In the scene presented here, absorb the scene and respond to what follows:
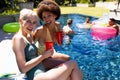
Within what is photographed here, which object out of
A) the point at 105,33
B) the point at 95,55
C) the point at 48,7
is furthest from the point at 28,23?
the point at 105,33

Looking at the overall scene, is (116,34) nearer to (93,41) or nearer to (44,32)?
(93,41)

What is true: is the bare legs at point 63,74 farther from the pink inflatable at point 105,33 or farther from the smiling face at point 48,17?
the pink inflatable at point 105,33

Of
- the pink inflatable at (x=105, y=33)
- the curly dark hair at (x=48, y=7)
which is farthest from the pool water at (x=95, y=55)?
the curly dark hair at (x=48, y=7)

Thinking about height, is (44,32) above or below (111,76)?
above

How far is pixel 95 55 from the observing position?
904 centimetres

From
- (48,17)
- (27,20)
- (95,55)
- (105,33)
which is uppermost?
(27,20)

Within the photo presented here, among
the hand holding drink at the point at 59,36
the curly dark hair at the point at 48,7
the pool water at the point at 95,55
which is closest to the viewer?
the curly dark hair at the point at 48,7

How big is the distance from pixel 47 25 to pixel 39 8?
1.02ft

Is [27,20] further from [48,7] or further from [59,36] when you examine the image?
[59,36]

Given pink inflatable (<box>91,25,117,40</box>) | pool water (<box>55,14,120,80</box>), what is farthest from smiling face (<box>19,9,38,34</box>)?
pink inflatable (<box>91,25,117,40</box>)

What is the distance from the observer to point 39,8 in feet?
11.6

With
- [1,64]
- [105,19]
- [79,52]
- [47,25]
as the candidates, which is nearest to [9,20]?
[105,19]

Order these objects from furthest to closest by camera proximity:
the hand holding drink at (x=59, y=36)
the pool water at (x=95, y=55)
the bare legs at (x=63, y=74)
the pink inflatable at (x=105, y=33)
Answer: the pink inflatable at (x=105, y=33) → the pool water at (x=95, y=55) → the hand holding drink at (x=59, y=36) → the bare legs at (x=63, y=74)

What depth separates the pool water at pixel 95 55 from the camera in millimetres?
6828
